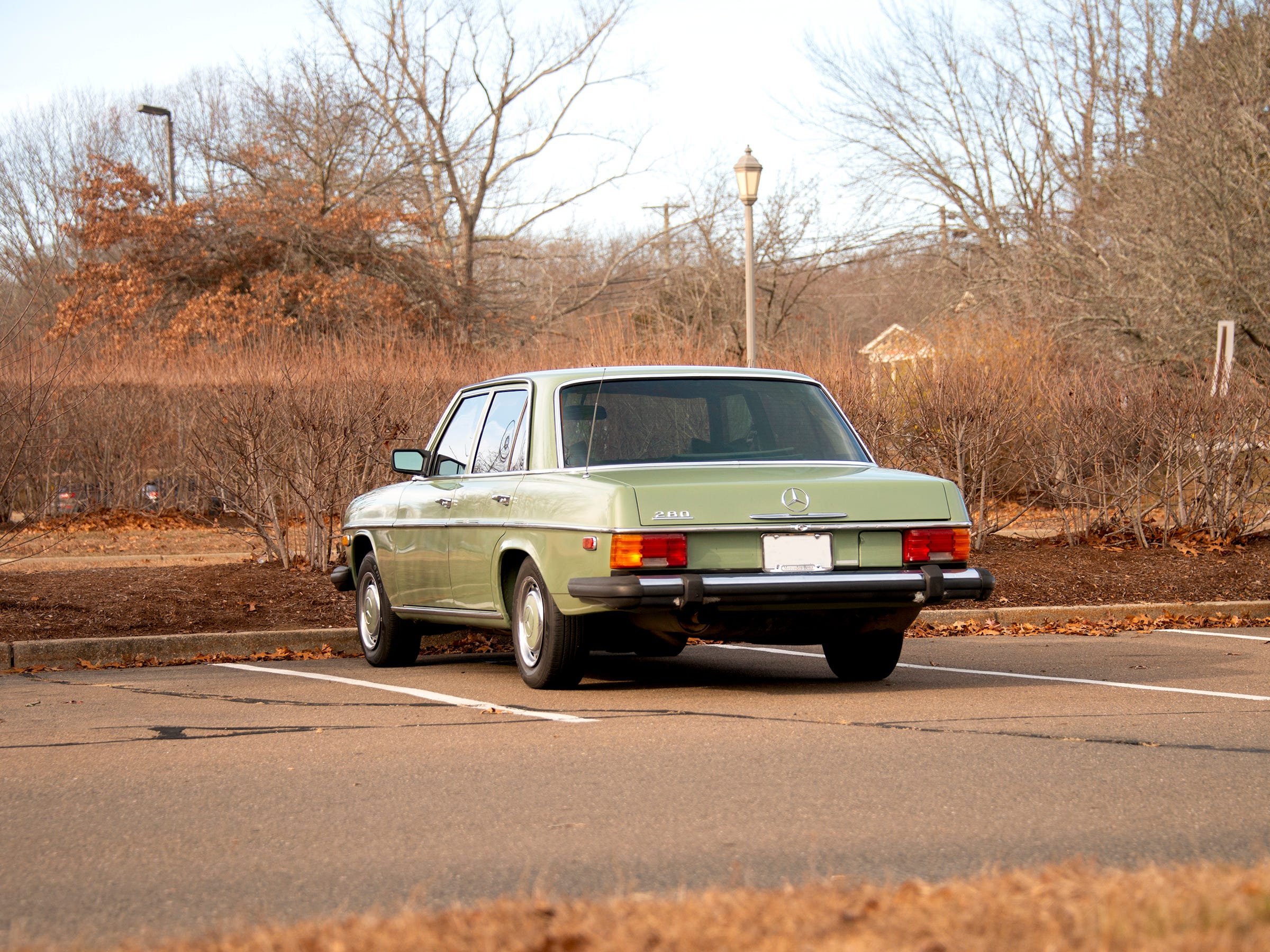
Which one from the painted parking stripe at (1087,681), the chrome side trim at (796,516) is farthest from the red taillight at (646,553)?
the painted parking stripe at (1087,681)

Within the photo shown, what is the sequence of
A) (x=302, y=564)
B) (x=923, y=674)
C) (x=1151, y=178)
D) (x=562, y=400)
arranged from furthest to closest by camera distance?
(x=1151, y=178)
(x=302, y=564)
(x=923, y=674)
(x=562, y=400)

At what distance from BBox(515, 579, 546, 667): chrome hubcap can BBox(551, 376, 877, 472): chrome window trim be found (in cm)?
70

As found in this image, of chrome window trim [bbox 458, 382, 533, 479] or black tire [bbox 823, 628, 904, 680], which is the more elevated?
chrome window trim [bbox 458, 382, 533, 479]

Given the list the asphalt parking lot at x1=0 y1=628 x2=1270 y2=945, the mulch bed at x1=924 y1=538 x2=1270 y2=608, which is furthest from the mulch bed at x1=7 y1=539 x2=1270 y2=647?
the asphalt parking lot at x1=0 y1=628 x2=1270 y2=945

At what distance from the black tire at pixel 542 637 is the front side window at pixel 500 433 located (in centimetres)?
77

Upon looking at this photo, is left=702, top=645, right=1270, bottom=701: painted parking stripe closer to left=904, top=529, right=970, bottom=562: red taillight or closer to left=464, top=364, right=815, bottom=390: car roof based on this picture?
left=904, top=529, right=970, bottom=562: red taillight

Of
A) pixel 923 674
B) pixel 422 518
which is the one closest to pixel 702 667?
pixel 923 674

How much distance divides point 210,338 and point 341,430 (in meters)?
17.4

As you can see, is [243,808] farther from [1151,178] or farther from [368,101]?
[368,101]

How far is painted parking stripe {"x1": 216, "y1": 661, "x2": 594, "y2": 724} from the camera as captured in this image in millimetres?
→ 7281

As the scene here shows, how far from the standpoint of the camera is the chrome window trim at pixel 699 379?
7910 millimetres

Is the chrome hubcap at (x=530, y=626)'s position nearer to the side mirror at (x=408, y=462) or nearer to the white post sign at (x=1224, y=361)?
the side mirror at (x=408, y=462)

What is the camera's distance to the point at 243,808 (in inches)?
210

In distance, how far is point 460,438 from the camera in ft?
31.1
